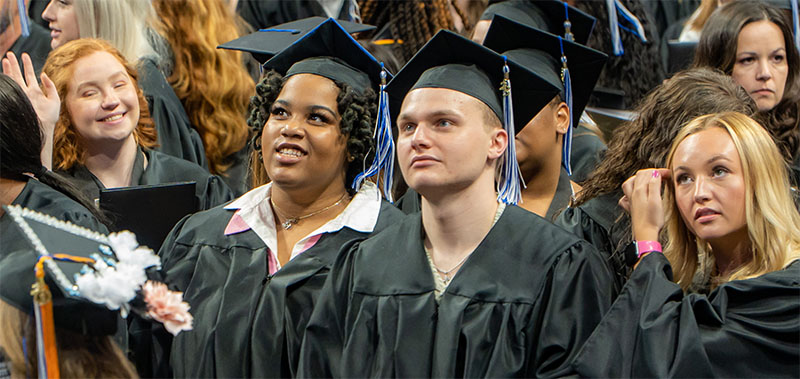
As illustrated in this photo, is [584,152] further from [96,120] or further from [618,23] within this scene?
[96,120]

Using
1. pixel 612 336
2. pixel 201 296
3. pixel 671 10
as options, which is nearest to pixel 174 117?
pixel 201 296

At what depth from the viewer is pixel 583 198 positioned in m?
3.49

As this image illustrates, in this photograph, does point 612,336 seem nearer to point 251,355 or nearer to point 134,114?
point 251,355

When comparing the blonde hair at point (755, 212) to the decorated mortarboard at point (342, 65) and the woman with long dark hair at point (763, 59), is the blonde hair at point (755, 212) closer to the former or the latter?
the decorated mortarboard at point (342, 65)

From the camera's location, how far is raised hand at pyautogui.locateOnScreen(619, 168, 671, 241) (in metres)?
2.84

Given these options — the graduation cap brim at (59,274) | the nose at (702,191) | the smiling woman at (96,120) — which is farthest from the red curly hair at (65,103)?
the nose at (702,191)

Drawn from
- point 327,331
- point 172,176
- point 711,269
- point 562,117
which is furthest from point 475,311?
point 172,176

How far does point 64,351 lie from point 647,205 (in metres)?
1.71

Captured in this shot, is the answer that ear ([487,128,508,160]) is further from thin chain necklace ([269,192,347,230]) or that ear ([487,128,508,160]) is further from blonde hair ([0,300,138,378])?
blonde hair ([0,300,138,378])

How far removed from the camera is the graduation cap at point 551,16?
164 inches

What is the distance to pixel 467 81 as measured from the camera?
2.86 m

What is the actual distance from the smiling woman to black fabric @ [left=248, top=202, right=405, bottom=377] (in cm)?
119

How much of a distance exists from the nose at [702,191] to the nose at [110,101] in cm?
240

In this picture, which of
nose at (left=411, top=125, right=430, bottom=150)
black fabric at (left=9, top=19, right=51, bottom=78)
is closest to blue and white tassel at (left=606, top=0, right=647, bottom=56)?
nose at (left=411, top=125, right=430, bottom=150)
